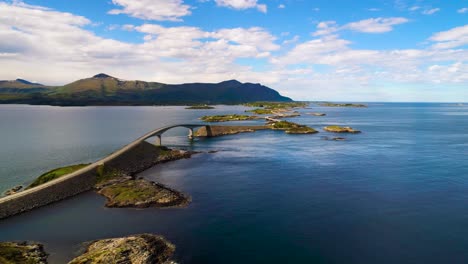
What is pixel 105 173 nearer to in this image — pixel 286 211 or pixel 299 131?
pixel 286 211

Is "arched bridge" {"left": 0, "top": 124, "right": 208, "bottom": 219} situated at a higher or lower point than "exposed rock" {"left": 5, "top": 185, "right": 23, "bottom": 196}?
higher

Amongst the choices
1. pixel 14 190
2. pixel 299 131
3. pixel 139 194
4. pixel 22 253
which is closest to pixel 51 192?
pixel 14 190

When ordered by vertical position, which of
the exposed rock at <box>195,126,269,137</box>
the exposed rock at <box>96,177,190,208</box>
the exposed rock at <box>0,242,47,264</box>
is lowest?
the exposed rock at <box>0,242,47,264</box>

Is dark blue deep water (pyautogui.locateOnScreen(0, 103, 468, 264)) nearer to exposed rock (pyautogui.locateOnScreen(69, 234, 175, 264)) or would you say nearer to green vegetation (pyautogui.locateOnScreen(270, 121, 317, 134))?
exposed rock (pyautogui.locateOnScreen(69, 234, 175, 264))

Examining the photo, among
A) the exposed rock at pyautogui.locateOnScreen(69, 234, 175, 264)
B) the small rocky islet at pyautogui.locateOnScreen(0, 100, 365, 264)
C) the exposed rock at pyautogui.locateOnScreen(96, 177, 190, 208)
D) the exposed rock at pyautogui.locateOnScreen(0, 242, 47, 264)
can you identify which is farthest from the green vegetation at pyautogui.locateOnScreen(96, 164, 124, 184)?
the exposed rock at pyautogui.locateOnScreen(69, 234, 175, 264)

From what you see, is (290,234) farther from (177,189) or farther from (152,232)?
(177,189)

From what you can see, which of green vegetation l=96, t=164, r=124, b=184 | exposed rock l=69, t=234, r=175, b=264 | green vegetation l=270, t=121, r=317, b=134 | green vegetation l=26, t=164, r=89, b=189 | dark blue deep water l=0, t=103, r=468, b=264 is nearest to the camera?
exposed rock l=69, t=234, r=175, b=264

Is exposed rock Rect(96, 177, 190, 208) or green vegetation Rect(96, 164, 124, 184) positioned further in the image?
green vegetation Rect(96, 164, 124, 184)

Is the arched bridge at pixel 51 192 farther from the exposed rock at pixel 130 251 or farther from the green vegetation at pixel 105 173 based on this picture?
the exposed rock at pixel 130 251
